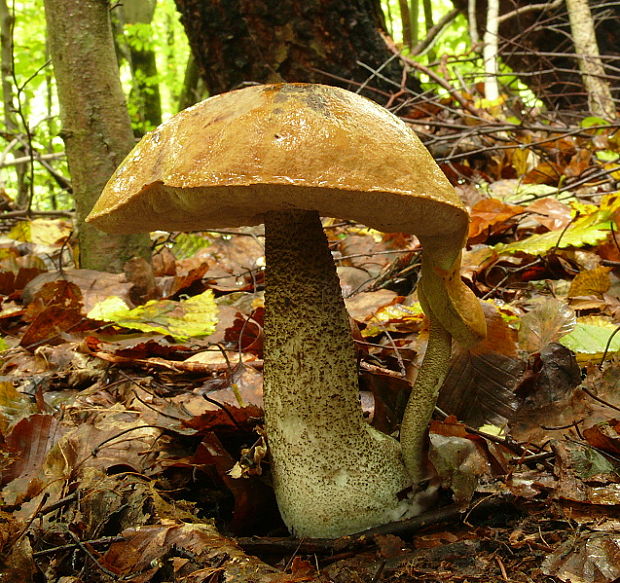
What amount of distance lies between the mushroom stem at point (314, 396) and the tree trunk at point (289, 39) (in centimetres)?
333

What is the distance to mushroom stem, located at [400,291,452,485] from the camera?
1434 mm

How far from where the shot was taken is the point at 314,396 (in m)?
1.42

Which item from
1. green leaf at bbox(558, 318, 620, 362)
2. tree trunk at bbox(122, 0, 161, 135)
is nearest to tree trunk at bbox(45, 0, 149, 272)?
green leaf at bbox(558, 318, 620, 362)

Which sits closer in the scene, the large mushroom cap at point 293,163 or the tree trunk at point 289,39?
the large mushroom cap at point 293,163

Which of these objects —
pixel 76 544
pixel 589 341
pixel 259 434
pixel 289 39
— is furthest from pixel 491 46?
pixel 76 544

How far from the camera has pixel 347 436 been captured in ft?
4.76

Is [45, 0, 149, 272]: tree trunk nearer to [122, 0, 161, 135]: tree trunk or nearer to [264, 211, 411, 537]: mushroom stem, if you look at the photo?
[264, 211, 411, 537]: mushroom stem

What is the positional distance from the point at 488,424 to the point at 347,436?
51cm

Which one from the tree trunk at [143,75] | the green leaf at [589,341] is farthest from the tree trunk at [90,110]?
the tree trunk at [143,75]

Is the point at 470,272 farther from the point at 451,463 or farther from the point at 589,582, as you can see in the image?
the point at 589,582

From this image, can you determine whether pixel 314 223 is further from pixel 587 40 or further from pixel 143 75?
pixel 143 75

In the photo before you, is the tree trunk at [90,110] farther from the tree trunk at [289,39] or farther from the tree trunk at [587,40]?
the tree trunk at [587,40]

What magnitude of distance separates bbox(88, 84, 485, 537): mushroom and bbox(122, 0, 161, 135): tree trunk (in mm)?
9292

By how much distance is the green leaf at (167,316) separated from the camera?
2.40 m
